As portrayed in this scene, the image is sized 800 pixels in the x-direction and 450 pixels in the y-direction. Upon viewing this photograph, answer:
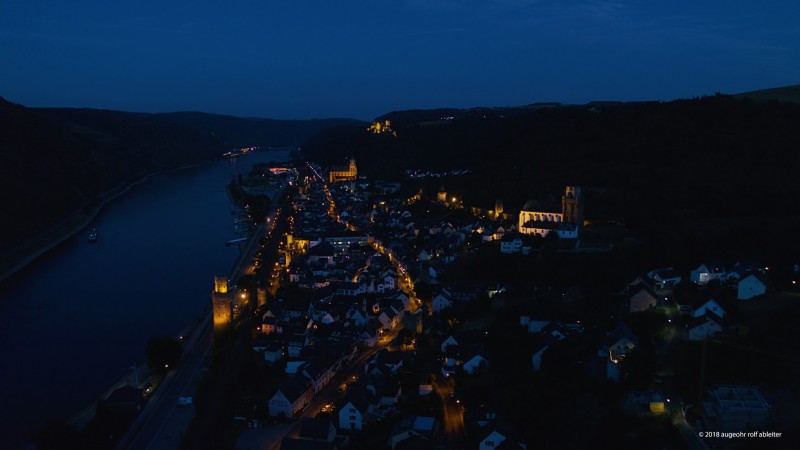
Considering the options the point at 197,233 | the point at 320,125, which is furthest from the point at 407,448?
the point at 320,125

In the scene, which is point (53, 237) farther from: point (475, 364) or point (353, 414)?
point (475, 364)

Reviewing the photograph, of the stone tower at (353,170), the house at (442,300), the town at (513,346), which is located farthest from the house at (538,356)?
the stone tower at (353,170)

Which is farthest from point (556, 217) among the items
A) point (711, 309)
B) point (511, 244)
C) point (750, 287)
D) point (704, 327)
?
point (704, 327)

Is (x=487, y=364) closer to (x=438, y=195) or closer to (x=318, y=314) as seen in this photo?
(x=318, y=314)

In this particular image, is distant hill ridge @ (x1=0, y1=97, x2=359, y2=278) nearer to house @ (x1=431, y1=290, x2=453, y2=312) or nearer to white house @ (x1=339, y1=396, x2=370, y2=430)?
house @ (x1=431, y1=290, x2=453, y2=312)

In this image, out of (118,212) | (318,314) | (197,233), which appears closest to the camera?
(318,314)
